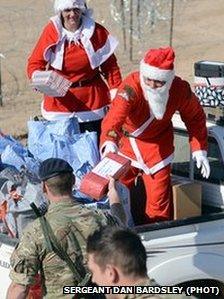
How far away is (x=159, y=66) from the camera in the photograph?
6.48m

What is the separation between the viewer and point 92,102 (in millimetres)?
7578

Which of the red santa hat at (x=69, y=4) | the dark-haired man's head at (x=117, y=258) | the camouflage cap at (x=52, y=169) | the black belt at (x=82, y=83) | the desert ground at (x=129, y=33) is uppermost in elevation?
the dark-haired man's head at (x=117, y=258)

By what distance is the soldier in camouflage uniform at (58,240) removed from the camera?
4.79 m

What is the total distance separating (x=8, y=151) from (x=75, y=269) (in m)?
2.18

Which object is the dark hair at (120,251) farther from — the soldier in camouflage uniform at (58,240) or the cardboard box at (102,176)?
the cardboard box at (102,176)

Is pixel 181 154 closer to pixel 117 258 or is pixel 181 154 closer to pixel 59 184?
pixel 59 184

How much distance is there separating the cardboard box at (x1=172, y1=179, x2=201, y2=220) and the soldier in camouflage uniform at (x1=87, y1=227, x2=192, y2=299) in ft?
9.17

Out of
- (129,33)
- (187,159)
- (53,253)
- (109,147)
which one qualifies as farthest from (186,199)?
(129,33)

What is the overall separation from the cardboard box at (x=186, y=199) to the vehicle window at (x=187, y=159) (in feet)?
0.64

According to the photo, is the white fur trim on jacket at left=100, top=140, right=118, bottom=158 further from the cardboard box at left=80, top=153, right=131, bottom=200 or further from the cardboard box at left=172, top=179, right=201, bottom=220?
the cardboard box at left=172, top=179, right=201, bottom=220

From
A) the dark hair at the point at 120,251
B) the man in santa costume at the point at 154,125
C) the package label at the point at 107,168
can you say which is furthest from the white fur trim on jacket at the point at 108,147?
the dark hair at the point at 120,251

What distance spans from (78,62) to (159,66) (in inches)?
43.2

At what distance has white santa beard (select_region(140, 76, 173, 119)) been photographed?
6.46 metres

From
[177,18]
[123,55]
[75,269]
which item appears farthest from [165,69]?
[177,18]
